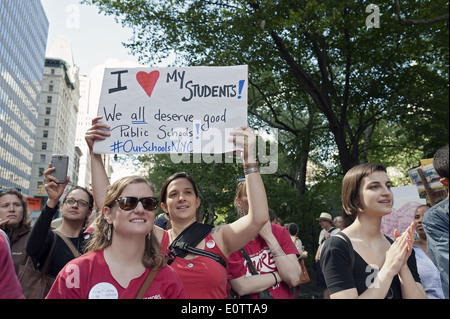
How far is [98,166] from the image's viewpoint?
3.48 meters

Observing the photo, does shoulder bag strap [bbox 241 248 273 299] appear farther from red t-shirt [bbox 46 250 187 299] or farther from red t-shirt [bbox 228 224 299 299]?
red t-shirt [bbox 46 250 187 299]

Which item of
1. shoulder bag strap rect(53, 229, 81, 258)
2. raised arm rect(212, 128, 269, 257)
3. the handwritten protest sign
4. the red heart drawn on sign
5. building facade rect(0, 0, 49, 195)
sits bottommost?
shoulder bag strap rect(53, 229, 81, 258)

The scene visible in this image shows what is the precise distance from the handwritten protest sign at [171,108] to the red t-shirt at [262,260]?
893 mm

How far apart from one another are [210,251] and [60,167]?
4.91 ft

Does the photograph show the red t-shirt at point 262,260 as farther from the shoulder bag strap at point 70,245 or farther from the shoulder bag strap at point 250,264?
the shoulder bag strap at point 70,245

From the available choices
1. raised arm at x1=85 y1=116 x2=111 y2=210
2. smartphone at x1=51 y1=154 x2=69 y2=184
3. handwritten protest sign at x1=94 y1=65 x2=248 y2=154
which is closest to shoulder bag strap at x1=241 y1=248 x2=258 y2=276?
handwritten protest sign at x1=94 y1=65 x2=248 y2=154

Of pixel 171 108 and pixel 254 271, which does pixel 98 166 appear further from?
pixel 254 271

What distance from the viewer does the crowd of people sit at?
227 cm

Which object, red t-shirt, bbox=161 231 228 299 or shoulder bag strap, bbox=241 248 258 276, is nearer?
red t-shirt, bbox=161 231 228 299

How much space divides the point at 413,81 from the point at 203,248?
1210cm

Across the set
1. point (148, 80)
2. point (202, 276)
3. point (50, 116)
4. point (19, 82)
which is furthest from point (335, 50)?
point (50, 116)

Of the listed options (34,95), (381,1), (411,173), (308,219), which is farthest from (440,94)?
(34,95)

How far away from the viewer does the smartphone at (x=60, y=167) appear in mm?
3335

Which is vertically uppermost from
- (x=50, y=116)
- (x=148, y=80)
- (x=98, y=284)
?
(x=50, y=116)
